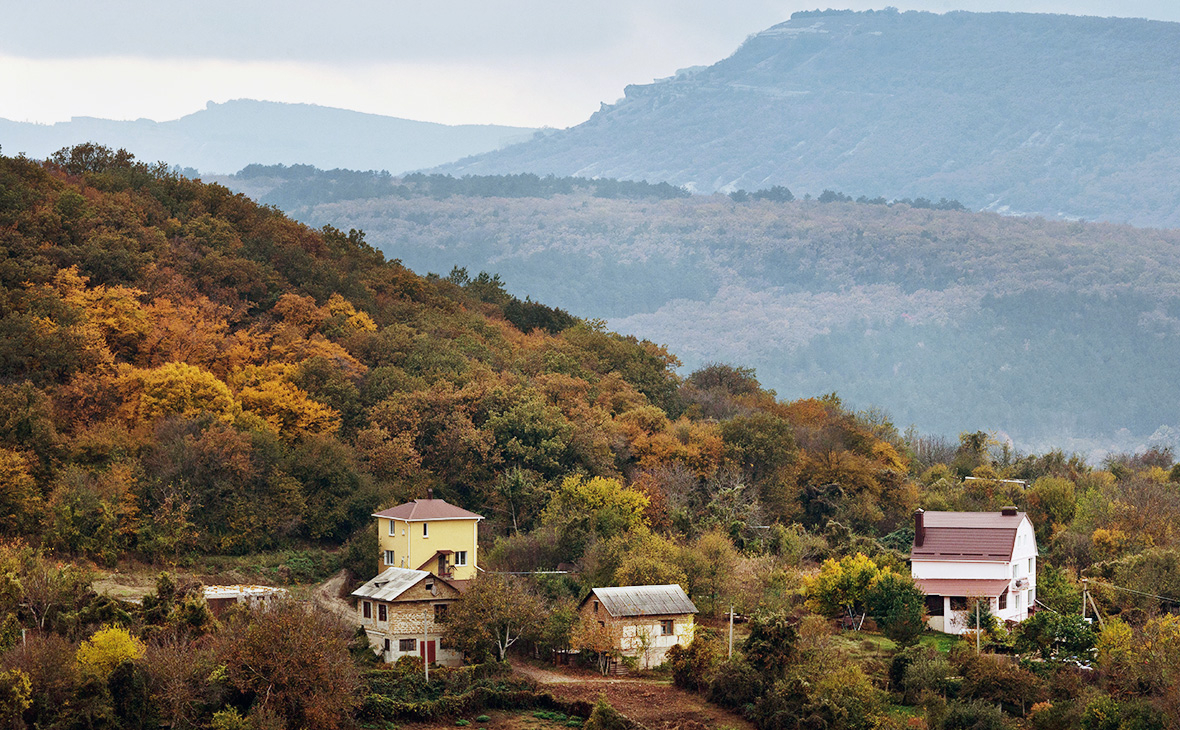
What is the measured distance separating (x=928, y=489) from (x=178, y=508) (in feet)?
139

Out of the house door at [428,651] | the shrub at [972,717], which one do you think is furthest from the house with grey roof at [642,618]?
the shrub at [972,717]

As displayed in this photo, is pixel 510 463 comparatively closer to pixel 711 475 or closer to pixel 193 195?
pixel 711 475

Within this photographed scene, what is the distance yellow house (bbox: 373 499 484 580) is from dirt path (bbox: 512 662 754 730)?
7572mm

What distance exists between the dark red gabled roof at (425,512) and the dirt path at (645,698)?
832 centimetres

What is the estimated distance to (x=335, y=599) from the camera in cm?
5284

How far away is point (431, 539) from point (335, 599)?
4.05m

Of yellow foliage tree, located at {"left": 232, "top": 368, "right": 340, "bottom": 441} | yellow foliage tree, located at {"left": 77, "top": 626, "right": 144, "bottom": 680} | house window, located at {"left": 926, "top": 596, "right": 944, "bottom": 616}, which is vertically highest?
yellow foliage tree, located at {"left": 232, "top": 368, "right": 340, "bottom": 441}

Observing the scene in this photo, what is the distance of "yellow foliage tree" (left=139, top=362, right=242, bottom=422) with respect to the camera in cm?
5919

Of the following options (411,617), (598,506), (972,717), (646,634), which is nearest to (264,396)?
(598,506)

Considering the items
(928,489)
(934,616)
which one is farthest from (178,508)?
(928,489)

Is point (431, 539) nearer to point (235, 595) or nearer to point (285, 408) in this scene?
point (235, 595)

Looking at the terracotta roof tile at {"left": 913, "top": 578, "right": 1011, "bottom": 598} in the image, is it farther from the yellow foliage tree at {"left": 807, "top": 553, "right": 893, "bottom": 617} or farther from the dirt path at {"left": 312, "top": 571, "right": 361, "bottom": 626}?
the dirt path at {"left": 312, "top": 571, "right": 361, "bottom": 626}

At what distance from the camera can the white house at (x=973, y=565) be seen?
181 ft

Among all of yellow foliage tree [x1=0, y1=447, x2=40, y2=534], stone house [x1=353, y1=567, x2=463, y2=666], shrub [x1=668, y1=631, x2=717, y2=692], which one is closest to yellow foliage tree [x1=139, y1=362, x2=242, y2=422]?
yellow foliage tree [x1=0, y1=447, x2=40, y2=534]
